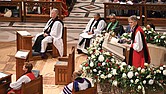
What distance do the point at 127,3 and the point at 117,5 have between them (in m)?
0.35

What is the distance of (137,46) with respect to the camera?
10.3 meters

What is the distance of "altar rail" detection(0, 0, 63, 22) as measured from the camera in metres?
16.8

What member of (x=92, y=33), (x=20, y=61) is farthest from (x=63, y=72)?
(x=92, y=33)

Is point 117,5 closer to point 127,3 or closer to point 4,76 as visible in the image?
point 127,3

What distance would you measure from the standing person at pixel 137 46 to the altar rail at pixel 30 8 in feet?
21.4

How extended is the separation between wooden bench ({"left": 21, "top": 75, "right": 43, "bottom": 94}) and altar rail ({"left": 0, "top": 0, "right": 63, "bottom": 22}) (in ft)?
25.6

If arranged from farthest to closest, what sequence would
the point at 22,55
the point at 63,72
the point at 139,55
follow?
1. the point at 63,72
2. the point at 22,55
3. the point at 139,55

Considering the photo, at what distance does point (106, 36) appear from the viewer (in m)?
11.4

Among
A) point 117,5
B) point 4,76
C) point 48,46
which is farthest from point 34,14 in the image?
point 4,76

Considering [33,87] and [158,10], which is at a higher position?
[158,10]

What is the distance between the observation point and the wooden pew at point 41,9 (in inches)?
656

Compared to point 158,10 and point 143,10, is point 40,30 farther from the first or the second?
point 158,10

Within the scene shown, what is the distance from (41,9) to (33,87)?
29.1 feet

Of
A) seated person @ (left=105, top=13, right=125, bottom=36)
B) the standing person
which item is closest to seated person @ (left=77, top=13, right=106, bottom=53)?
seated person @ (left=105, top=13, right=125, bottom=36)
